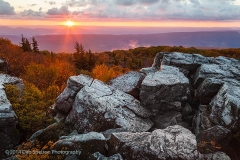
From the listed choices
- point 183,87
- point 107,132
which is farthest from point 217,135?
point 107,132

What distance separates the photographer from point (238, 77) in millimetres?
18734

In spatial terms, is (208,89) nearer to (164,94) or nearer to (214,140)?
(164,94)

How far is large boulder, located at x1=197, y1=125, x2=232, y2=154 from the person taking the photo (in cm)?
1227

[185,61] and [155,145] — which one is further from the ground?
[185,61]

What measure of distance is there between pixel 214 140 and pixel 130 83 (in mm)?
8475

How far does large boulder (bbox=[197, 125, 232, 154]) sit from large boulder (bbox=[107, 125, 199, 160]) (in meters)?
0.47

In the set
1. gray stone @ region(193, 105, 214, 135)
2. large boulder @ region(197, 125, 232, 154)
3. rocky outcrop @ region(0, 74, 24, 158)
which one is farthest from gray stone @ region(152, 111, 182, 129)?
rocky outcrop @ region(0, 74, 24, 158)

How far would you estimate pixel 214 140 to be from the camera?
12.4 m

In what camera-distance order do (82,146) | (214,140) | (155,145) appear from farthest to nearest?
(214,140), (82,146), (155,145)

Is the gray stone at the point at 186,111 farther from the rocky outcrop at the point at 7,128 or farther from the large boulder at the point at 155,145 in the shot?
the rocky outcrop at the point at 7,128

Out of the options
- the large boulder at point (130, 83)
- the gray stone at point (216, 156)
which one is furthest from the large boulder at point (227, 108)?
the large boulder at point (130, 83)

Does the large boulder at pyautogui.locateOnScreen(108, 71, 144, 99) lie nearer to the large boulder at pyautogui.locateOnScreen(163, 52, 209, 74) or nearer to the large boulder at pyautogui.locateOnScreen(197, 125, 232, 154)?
the large boulder at pyautogui.locateOnScreen(163, 52, 209, 74)

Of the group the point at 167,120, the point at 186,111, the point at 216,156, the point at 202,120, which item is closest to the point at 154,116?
the point at 167,120

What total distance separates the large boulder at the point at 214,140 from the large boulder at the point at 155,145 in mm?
469
